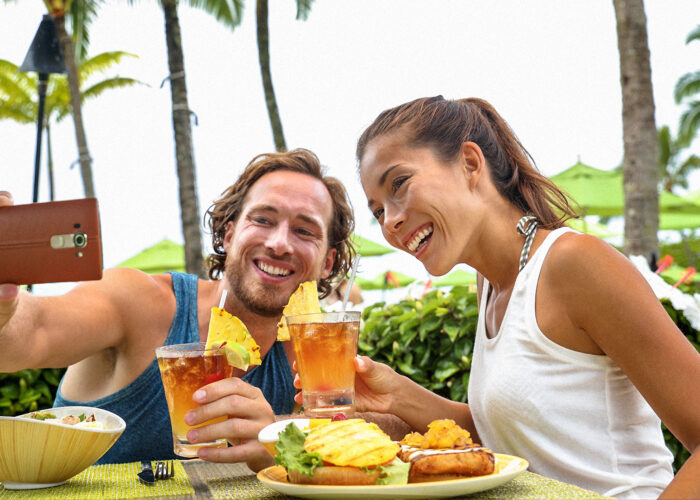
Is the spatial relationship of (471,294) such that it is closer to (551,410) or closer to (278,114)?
(551,410)

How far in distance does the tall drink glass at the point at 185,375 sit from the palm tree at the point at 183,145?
9484 mm

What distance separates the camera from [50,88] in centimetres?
3209

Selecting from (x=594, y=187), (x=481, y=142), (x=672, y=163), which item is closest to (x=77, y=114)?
(x=594, y=187)

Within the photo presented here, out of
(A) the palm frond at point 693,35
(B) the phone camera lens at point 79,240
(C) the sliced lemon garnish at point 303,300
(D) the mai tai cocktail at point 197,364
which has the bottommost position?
(D) the mai tai cocktail at point 197,364

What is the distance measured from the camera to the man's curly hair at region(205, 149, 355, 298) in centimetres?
358

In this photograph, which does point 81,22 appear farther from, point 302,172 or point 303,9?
point 302,172

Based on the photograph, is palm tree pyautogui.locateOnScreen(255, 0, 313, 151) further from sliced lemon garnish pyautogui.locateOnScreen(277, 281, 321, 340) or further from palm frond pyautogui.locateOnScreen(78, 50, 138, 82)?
palm frond pyautogui.locateOnScreen(78, 50, 138, 82)

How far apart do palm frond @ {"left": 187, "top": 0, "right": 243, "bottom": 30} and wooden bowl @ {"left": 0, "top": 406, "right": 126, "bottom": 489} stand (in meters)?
20.9

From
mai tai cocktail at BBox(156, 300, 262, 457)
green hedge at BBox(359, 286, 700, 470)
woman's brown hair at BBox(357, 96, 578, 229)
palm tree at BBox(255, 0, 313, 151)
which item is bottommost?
green hedge at BBox(359, 286, 700, 470)

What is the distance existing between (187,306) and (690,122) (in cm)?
4723

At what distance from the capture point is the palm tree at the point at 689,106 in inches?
1656

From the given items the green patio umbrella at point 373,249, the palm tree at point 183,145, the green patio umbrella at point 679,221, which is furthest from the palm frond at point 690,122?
the palm tree at point 183,145

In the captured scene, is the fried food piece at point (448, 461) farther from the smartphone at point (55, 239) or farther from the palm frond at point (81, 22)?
the palm frond at point (81, 22)

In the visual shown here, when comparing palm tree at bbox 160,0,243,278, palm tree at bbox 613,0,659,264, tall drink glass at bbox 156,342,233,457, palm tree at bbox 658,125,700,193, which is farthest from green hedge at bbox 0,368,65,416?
palm tree at bbox 658,125,700,193
